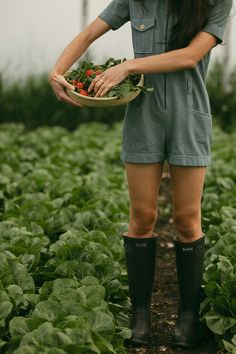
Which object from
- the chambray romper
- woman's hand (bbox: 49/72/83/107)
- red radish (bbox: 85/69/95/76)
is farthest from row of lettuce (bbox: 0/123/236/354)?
red radish (bbox: 85/69/95/76)

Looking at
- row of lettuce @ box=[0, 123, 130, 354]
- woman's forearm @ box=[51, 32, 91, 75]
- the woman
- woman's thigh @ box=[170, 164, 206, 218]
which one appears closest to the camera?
row of lettuce @ box=[0, 123, 130, 354]

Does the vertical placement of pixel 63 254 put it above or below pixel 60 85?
below

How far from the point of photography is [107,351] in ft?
9.59

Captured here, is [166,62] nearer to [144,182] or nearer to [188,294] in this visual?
[144,182]

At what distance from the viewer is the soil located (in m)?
3.42

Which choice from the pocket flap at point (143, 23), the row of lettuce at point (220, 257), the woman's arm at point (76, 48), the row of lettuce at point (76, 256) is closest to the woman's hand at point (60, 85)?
the woman's arm at point (76, 48)

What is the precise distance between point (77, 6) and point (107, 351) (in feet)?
23.4

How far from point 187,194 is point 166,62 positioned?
578 mm

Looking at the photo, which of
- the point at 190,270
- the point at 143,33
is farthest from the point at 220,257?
the point at 143,33

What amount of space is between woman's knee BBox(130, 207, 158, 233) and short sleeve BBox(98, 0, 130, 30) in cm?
82

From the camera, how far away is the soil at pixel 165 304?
3422mm

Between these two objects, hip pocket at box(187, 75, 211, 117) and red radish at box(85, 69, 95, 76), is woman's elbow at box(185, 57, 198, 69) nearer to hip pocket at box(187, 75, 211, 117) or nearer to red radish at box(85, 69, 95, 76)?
hip pocket at box(187, 75, 211, 117)

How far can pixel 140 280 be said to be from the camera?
11.3 ft

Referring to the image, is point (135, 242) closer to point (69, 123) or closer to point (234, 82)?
point (69, 123)
